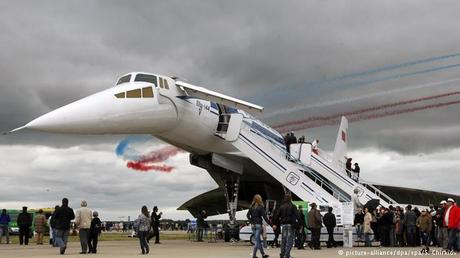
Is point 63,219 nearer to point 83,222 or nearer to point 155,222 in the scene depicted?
point 83,222

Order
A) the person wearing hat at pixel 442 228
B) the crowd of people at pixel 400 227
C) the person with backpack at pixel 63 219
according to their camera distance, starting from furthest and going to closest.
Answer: the crowd of people at pixel 400 227 < the person wearing hat at pixel 442 228 < the person with backpack at pixel 63 219

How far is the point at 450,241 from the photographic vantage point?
14.3 metres

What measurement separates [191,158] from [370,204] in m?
7.67

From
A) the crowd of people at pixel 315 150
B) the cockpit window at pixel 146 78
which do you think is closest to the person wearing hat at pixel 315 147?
the crowd of people at pixel 315 150

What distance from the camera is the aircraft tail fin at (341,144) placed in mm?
33000

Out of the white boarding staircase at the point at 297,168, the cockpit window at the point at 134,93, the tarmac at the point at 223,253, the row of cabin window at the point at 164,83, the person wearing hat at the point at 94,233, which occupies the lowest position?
the tarmac at the point at 223,253

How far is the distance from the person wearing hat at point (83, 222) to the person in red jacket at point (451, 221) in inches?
338

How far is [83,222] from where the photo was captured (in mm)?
14484

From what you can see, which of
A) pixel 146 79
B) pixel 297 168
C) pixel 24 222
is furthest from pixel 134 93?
pixel 297 168

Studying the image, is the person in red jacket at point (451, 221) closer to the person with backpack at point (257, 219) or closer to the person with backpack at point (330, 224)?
the person with backpack at point (330, 224)

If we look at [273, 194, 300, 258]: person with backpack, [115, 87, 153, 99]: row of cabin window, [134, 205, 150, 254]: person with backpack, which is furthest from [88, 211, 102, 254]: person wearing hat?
[273, 194, 300, 258]: person with backpack

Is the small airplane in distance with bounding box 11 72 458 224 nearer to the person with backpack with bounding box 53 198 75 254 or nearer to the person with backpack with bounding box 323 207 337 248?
the person with backpack with bounding box 53 198 75 254

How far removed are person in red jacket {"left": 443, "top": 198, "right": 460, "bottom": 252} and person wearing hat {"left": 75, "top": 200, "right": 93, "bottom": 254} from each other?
859cm

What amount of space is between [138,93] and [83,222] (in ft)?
18.8
